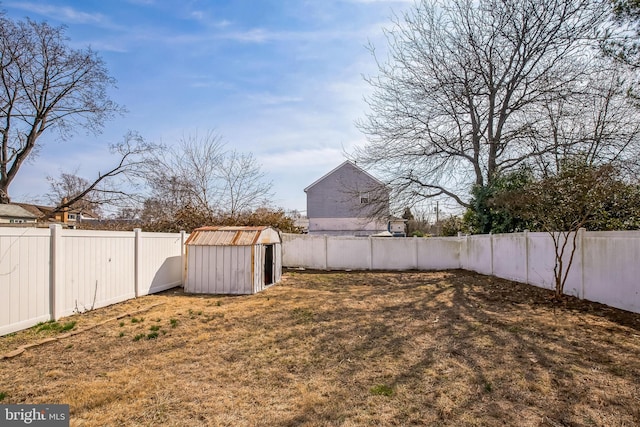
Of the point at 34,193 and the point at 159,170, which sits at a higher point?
the point at 159,170

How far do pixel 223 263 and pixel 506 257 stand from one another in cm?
799

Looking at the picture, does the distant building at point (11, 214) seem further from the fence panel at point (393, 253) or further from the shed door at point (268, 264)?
the fence panel at point (393, 253)

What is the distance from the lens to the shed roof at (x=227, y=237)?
866 centimetres

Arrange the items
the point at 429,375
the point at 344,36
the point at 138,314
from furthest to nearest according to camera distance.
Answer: the point at 344,36, the point at 138,314, the point at 429,375

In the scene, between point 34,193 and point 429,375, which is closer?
point 429,375

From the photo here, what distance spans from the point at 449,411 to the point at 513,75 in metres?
11.9

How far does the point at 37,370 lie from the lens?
352 centimetres

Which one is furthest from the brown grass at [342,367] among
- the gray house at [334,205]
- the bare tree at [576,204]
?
the gray house at [334,205]

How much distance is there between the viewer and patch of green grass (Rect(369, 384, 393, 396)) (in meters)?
3.02

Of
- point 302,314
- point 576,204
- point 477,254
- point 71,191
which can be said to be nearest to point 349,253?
point 477,254

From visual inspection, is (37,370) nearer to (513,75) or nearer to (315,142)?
(315,142)

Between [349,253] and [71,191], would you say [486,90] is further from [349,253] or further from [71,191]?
[71,191]

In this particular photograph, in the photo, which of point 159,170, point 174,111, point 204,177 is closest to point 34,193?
point 159,170

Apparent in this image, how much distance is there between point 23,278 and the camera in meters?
4.71
